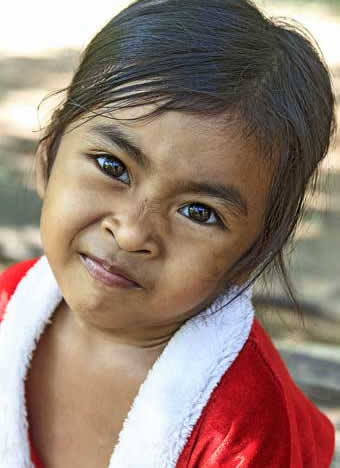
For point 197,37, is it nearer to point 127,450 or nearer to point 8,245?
point 127,450

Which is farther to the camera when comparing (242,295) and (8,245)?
(8,245)

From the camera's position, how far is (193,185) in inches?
45.1

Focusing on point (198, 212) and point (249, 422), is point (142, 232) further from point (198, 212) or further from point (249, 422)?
point (249, 422)

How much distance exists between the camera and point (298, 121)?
1202 mm

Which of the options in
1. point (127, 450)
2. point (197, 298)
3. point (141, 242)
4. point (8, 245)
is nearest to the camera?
point (141, 242)

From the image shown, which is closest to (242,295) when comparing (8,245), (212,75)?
(212,75)

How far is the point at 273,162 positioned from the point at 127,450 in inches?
21.0

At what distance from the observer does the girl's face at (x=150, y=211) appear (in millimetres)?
1134

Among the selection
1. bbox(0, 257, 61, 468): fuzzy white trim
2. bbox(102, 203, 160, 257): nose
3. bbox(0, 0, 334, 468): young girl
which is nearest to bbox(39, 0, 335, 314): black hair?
bbox(0, 0, 334, 468): young girl

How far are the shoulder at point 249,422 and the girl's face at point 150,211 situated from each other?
16cm

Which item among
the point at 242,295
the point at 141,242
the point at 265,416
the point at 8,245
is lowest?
the point at 8,245

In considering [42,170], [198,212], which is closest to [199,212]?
[198,212]

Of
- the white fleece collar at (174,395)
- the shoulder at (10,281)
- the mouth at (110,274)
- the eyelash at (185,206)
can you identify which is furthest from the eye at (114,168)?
the shoulder at (10,281)

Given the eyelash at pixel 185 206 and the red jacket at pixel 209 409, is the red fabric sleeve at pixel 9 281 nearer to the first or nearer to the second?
the red jacket at pixel 209 409
